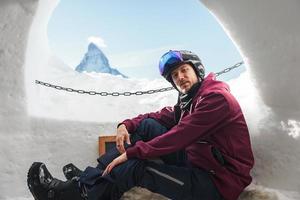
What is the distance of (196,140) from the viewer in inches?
57.7

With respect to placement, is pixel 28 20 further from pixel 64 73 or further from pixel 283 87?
pixel 283 87

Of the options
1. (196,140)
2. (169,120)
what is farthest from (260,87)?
(196,140)

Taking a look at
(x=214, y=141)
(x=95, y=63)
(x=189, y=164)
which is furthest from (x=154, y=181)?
(x=95, y=63)

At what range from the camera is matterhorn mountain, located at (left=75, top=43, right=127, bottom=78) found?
4.77 metres

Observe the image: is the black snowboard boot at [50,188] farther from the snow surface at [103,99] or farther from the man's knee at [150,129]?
the snow surface at [103,99]

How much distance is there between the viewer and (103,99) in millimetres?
3033

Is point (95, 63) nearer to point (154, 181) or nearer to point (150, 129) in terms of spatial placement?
point (150, 129)

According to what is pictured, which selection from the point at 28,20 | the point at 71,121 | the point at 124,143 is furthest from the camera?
the point at 71,121

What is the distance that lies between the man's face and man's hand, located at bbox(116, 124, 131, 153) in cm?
32

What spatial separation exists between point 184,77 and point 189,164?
0.38 meters

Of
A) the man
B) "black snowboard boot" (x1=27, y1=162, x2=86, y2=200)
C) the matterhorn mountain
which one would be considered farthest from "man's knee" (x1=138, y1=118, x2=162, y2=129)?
the matterhorn mountain

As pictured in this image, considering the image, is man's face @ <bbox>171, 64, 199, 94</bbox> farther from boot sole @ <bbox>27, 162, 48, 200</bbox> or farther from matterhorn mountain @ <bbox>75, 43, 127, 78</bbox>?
matterhorn mountain @ <bbox>75, 43, 127, 78</bbox>

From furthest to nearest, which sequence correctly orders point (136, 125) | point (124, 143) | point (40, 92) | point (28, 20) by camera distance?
1. point (40, 92)
2. point (28, 20)
3. point (136, 125)
4. point (124, 143)

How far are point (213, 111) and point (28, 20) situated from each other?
1364 mm
